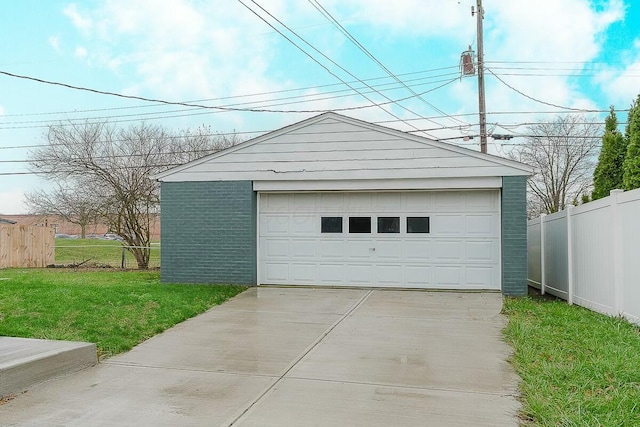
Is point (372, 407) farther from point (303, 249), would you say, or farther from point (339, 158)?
point (339, 158)

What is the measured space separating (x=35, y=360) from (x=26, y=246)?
15.8 meters

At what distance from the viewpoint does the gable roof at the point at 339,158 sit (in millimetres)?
10820

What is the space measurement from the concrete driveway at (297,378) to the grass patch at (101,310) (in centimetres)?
36

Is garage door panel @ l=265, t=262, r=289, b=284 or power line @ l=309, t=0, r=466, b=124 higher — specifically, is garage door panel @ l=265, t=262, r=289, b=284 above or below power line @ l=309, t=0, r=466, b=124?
below

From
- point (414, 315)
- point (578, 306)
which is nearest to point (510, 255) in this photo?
point (578, 306)

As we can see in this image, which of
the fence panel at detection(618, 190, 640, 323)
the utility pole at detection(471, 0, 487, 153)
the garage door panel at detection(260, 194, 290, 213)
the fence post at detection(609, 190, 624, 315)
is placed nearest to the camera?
the fence panel at detection(618, 190, 640, 323)

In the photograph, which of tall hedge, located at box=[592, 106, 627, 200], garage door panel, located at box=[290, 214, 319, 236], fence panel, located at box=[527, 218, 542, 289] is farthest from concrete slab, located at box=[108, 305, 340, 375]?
tall hedge, located at box=[592, 106, 627, 200]

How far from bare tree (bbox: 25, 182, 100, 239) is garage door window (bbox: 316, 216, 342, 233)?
11.1 metres

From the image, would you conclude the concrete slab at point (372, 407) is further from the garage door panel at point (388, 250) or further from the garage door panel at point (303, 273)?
the garage door panel at point (303, 273)

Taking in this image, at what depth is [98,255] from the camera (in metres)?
22.1

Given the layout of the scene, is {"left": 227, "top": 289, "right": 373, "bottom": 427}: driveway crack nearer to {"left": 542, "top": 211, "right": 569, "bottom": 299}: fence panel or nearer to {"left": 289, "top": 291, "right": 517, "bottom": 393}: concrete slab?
{"left": 289, "top": 291, "right": 517, "bottom": 393}: concrete slab

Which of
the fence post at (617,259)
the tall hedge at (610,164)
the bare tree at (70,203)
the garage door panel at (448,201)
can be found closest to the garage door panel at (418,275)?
the garage door panel at (448,201)

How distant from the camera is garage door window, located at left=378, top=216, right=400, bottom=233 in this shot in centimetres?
1131

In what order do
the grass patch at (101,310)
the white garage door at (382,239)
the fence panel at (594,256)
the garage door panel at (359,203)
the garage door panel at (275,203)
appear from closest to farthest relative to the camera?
the grass patch at (101,310) → the fence panel at (594,256) → the white garage door at (382,239) → the garage door panel at (359,203) → the garage door panel at (275,203)
